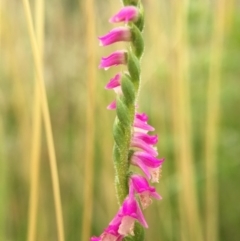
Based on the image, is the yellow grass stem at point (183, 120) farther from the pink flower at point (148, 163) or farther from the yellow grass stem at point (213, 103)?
the pink flower at point (148, 163)

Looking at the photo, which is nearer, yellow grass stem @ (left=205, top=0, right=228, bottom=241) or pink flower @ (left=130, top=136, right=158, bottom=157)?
pink flower @ (left=130, top=136, right=158, bottom=157)

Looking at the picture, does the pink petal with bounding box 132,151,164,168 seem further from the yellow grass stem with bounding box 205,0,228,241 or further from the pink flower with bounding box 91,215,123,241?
the yellow grass stem with bounding box 205,0,228,241

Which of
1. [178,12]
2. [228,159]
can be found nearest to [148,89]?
[228,159]

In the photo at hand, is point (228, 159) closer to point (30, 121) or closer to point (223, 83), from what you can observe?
point (223, 83)

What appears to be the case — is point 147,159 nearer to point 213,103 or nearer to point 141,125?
point 141,125

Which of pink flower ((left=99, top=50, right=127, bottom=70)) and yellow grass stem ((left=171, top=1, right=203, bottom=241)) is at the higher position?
yellow grass stem ((left=171, top=1, right=203, bottom=241))

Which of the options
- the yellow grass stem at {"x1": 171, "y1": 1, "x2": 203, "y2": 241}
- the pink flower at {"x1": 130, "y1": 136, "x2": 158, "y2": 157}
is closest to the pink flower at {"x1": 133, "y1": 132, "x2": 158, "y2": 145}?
the pink flower at {"x1": 130, "y1": 136, "x2": 158, "y2": 157}

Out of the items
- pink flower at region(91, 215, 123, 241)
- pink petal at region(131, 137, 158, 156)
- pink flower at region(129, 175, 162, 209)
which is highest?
pink petal at region(131, 137, 158, 156)
